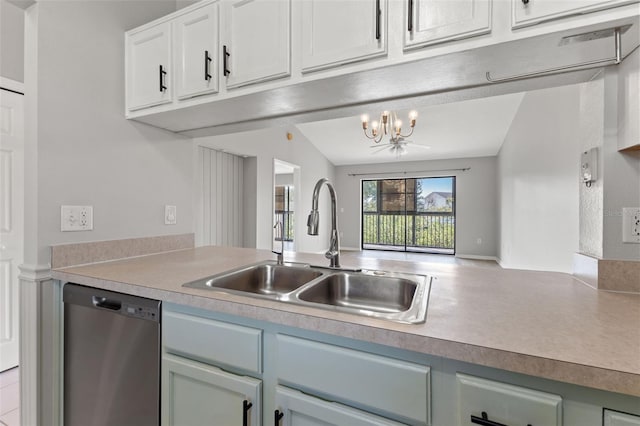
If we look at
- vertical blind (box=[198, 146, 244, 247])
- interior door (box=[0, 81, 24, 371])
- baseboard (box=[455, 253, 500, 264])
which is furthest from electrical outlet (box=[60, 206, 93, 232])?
baseboard (box=[455, 253, 500, 264])

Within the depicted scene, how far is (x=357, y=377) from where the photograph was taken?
76 cm

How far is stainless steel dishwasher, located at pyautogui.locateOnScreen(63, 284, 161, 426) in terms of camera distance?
3.61 ft

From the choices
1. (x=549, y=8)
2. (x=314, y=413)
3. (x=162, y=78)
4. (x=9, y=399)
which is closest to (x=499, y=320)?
(x=314, y=413)

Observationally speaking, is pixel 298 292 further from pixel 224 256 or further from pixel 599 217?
pixel 599 217

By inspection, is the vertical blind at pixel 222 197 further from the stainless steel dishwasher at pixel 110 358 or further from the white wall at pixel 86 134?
the stainless steel dishwasher at pixel 110 358

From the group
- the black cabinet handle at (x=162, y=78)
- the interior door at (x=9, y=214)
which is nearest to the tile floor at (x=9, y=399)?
the interior door at (x=9, y=214)

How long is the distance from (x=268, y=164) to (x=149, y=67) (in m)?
3.25

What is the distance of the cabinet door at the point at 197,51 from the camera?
53.6 inches

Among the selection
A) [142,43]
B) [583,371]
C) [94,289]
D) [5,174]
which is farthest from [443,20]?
[5,174]

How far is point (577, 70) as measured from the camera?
41.8 inches

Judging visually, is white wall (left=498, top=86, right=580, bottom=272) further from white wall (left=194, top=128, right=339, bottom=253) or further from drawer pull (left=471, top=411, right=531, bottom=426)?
white wall (left=194, top=128, right=339, bottom=253)

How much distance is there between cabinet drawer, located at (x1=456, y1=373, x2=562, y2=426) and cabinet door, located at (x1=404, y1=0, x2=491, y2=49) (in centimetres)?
100

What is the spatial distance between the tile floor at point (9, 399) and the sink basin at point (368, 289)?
2001 millimetres

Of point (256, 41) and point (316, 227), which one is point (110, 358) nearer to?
point (316, 227)
